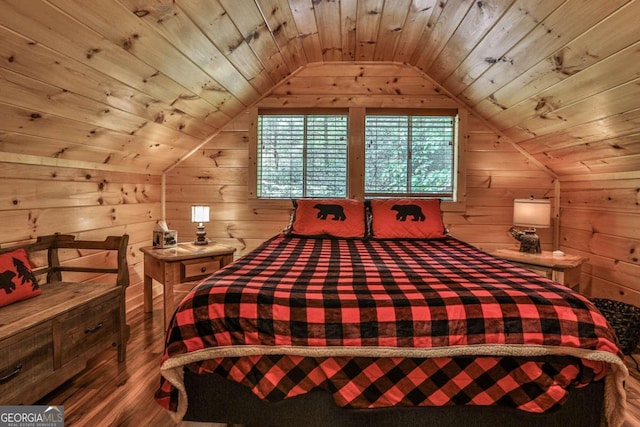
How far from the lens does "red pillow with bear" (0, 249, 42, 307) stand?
56.6 inches

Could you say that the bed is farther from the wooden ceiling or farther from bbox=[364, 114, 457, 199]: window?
bbox=[364, 114, 457, 199]: window

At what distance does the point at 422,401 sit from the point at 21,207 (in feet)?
6.94

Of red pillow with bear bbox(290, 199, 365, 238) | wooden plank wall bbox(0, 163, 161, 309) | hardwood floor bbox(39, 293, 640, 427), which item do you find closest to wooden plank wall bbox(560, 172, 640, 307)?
hardwood floor bbox(39, 293, 640, 427)

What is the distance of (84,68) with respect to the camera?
5.08ft

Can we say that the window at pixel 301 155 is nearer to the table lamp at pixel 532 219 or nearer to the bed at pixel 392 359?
the table lamp at pixel 532 219

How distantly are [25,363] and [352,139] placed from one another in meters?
2.69

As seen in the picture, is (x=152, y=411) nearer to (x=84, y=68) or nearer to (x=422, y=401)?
(x=422, y=401)

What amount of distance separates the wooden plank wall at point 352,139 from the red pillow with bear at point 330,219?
1.82ft

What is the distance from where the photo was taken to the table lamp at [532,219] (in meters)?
2.62

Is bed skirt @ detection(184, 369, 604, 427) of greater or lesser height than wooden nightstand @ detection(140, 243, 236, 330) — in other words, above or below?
below

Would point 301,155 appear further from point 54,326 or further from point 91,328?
point 54,326

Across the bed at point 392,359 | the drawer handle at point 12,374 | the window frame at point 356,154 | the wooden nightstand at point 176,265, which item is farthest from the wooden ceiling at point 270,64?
the bed at point 392,359

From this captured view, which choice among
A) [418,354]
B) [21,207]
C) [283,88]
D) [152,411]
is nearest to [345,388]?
[418,354]

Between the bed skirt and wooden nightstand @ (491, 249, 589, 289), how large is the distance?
1.35m
